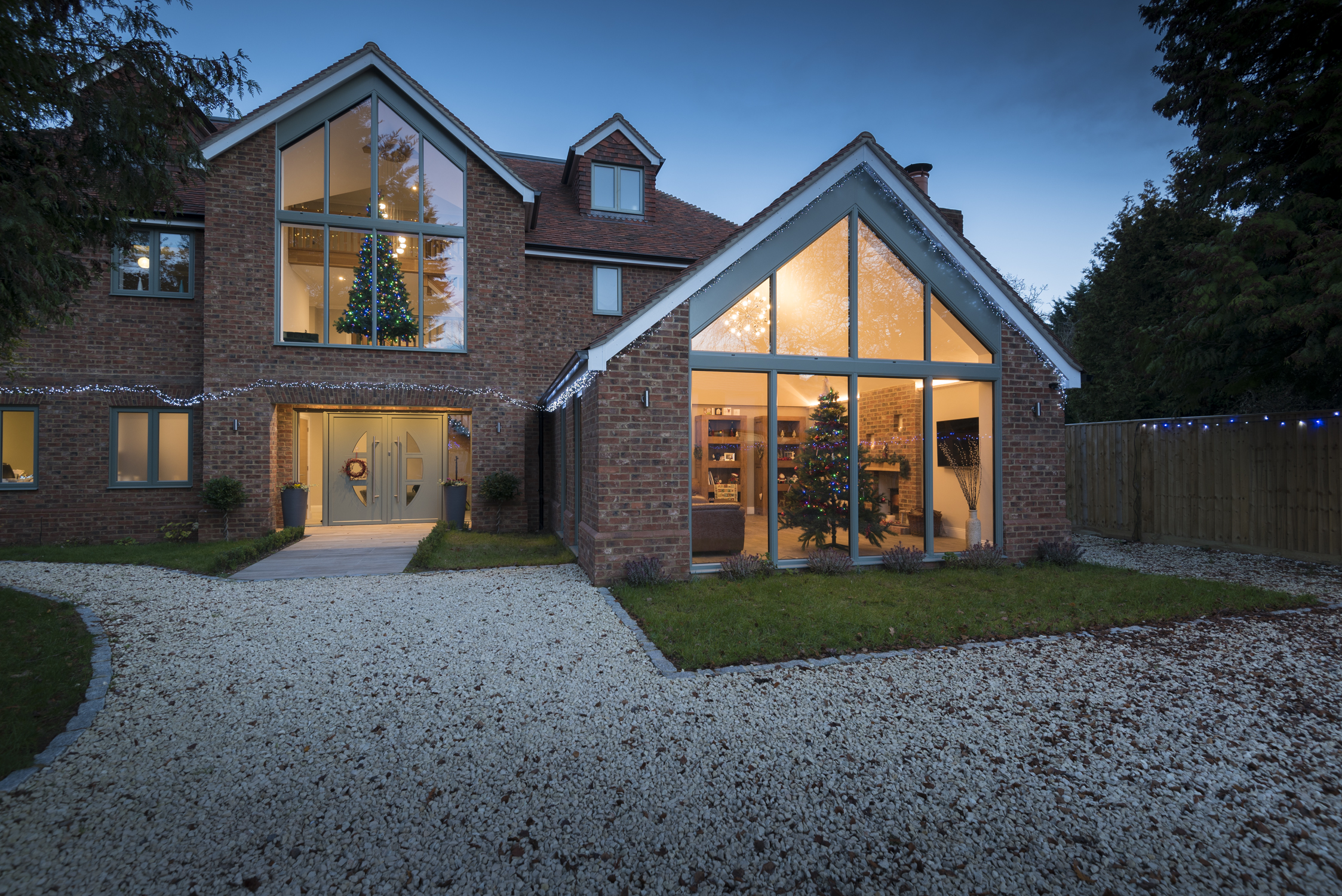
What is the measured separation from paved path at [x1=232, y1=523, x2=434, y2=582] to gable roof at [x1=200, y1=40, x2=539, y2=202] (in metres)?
7.12

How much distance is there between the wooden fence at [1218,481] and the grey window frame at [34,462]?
2001cm

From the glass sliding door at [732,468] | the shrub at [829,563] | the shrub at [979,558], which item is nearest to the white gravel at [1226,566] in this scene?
the shrub at [979,558]

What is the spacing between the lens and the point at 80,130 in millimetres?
4625

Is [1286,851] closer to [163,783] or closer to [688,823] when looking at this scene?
[688,823]

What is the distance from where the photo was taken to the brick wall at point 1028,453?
832cm

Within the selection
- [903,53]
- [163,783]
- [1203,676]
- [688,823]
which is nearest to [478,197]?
[903,53]

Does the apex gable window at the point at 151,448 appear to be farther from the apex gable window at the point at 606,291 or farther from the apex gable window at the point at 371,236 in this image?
the apex gable window at the point at 606,291

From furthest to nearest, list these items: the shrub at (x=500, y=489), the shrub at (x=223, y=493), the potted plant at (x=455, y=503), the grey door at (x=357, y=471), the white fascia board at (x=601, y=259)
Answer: the grey door at (x=357, y=471) < the white fascia board at (x=601, y=259) < the potted plant at (x=455, y=503) < the shrub at (x=500, y=489) < the shrub at (x=223, y=493)

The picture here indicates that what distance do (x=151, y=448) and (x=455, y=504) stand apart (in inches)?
217

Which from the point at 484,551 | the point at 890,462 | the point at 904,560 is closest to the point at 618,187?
the point at 484,551

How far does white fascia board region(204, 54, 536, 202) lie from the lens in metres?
10.4

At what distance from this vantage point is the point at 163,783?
117 inches

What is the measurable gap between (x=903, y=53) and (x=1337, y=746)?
14622mm

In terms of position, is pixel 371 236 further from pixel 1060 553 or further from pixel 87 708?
pixel 1060 553
